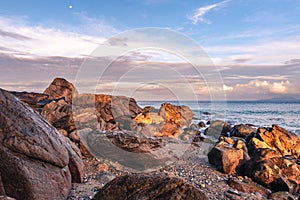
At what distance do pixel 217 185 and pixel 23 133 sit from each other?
5.85 metres

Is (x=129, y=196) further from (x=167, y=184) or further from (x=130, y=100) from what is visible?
(x=130, y=100)

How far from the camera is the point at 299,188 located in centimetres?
922

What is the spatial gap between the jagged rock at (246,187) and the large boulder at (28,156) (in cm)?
504

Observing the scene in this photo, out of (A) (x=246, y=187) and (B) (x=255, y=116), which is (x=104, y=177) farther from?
(B) (x=255, y=116)

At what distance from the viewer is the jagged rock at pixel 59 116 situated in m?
11.2

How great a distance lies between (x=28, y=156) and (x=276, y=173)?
7621 millimetres

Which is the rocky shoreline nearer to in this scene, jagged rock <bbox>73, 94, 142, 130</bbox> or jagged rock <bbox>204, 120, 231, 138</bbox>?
jagged rock <bbox>204, 120, 231, 138</bbox>

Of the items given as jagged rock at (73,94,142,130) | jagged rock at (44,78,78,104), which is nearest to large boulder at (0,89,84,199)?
jagged rock at (73,94,142,130)

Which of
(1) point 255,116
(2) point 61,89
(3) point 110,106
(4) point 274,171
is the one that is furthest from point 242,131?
(1) point 255,116

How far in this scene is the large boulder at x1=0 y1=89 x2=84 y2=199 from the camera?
17.0ft

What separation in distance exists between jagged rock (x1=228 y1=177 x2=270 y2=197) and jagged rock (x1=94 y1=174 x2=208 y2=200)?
4.66 meters

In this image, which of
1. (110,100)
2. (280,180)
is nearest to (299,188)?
(280,180)

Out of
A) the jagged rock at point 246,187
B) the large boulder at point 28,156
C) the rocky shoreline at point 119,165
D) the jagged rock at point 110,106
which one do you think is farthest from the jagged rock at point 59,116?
the jagged rock at point 110,106

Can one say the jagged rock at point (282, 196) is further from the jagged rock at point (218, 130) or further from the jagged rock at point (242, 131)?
the jagged rock at point (218, 130)
